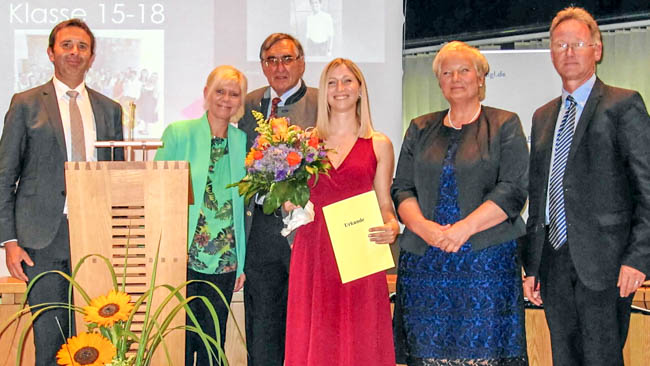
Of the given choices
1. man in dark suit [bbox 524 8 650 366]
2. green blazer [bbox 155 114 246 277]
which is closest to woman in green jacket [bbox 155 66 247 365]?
green blazer [bbox 155 114 246 277]

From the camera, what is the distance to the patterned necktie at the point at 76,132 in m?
3.46

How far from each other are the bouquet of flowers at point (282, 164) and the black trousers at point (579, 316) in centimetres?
102

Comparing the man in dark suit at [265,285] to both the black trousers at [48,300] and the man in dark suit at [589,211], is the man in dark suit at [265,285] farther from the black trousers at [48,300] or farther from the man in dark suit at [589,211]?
the man in dark suit at [589,211]

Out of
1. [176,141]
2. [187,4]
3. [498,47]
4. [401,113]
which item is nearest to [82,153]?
[176,141]

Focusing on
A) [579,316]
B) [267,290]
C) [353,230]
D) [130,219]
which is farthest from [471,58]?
[130,219]

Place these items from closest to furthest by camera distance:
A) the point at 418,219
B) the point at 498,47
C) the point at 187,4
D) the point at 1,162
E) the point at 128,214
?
the point at 128,214 → the point at 418,219 → the point at 1,162 → the point at 187,4 → the point at 498,47

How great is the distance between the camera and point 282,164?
276 centimetres

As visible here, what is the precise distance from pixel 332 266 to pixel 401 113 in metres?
2.60

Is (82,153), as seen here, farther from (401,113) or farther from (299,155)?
(401,113)

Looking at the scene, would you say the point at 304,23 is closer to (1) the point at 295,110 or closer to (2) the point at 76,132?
(1) the point at 295,110

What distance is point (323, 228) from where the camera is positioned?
121 inches

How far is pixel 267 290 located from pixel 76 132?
1204 mm

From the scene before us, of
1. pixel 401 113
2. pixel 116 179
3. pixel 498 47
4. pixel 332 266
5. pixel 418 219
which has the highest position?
pixel 498 47

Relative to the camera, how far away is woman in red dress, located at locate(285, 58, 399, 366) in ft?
9.77
